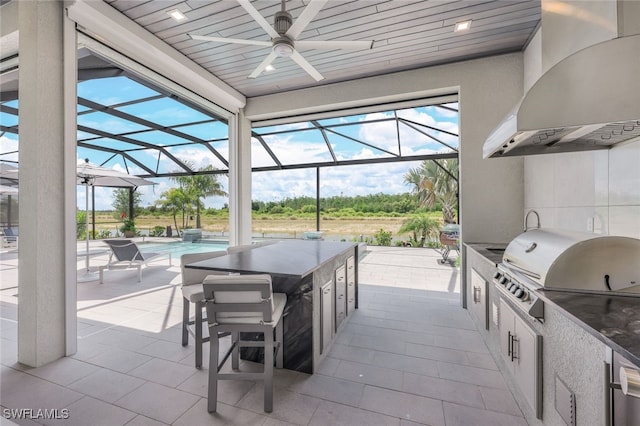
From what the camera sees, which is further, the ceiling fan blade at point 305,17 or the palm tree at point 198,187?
the palm tree at point 198,187

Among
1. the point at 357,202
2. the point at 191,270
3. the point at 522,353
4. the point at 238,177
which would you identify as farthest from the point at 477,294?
the point at 357,202

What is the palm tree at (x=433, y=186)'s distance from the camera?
24.9 feet

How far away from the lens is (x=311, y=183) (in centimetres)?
604

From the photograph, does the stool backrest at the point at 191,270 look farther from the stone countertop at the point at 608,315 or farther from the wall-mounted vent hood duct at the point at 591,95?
the wall-mounted vent hood duct at the point at 591,95

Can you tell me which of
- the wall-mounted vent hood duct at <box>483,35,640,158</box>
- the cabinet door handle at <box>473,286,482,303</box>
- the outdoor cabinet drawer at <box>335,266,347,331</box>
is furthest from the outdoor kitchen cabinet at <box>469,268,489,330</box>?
the wall-mounted vent hood duct at <box>483,35,640,158</box>

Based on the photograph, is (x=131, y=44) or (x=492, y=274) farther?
(x=131, y=44)

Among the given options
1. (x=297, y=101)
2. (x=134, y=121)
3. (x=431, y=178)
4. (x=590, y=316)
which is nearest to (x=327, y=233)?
(x=297, y=101)

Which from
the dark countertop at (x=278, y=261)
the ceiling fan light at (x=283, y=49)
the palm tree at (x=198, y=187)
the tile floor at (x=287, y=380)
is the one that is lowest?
the tile floor at (x=287, y=380)

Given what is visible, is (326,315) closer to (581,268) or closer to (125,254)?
(581,268)

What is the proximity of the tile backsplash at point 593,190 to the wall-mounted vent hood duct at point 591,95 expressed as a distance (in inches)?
8.2

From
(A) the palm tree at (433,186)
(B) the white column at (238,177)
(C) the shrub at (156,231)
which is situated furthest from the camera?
(A) the palm tree at (433,186)

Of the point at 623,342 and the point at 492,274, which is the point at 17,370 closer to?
the point at 623,342

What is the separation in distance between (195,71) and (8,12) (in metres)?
1.54

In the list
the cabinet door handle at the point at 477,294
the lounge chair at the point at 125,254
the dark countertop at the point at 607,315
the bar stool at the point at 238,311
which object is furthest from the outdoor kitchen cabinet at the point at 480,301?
the lounge chair at the point at 125,254
